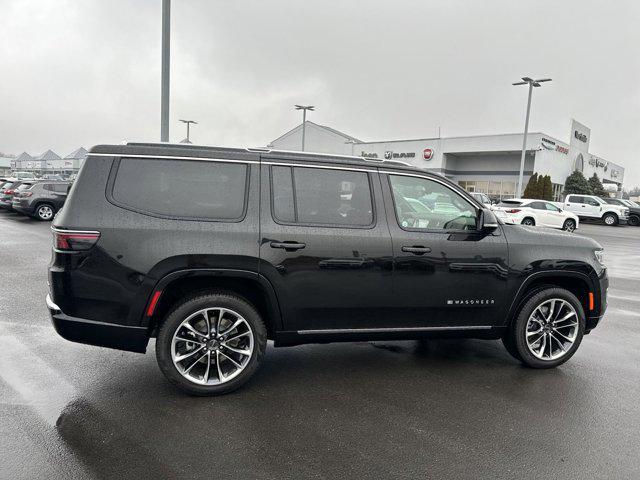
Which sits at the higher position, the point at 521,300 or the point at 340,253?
the point at 340,253

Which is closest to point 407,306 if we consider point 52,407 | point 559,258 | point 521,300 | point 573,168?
point 521,300

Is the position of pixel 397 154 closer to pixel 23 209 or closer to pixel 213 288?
pixel 23 209

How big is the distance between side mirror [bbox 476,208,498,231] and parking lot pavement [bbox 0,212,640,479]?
4.66ft

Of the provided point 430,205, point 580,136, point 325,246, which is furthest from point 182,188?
point 580,136

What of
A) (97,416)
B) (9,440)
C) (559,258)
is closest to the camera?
(9,440)

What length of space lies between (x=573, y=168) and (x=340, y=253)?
5068cm

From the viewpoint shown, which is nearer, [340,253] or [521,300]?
[340,253]

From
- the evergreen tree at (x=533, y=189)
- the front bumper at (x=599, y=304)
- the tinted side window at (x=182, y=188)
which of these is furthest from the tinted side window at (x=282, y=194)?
the evergreen tree at (x=533, y=189)

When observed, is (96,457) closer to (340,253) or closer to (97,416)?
(97,416)

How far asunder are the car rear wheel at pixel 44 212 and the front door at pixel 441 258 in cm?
1850

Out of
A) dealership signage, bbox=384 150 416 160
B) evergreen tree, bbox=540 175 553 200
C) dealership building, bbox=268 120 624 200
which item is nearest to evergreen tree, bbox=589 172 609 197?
dealership building, bbox=268 120 624 200

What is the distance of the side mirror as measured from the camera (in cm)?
412

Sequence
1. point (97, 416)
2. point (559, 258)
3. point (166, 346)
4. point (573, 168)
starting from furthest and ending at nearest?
point (573, 168) < point (559, 258) < point (166, 346) < point (97, 416)

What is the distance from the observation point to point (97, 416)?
3.38 m
